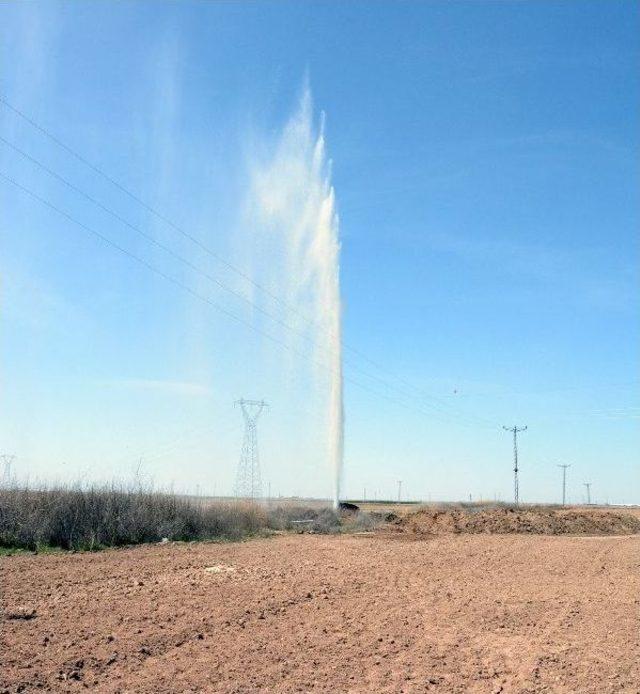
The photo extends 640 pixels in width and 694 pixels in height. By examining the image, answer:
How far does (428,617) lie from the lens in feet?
43.0

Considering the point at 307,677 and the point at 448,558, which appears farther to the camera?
the point at 448,558

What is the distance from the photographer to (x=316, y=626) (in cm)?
1218

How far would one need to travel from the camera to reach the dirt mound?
3959 cm

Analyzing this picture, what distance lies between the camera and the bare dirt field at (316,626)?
922cm

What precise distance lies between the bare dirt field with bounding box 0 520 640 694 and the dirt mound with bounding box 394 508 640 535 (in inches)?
750

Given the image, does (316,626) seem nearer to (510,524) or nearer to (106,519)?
(106,519)

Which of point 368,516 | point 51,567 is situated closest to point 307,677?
point 51,567

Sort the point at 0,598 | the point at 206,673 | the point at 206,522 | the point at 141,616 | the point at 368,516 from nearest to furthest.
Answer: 1. the point at 206,673
2. the point at 141,616
3. the point at 0,598
4. the point at 206,522
5. the point at 368,516

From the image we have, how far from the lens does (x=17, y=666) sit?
9.34m

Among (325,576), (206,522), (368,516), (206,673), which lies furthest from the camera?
(368,516)

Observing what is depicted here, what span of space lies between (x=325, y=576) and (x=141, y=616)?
6.21 m

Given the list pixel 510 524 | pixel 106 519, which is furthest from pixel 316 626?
pixel 510 524

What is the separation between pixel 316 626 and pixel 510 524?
1206 inches

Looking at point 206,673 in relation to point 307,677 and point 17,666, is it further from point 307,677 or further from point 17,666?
point 17,666
